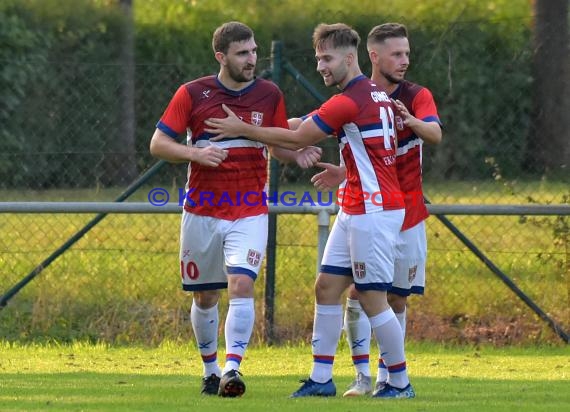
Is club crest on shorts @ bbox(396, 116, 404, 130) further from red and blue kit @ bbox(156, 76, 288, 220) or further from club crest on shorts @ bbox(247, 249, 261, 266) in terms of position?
club crest on shorts @ bbox(247, 249, 261, 266)

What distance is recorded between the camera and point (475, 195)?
1168cm

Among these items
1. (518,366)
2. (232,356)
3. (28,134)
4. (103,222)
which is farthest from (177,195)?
(232,356)

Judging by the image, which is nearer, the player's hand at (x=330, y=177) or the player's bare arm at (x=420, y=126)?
the player's bare arm at (x=420, y=126)

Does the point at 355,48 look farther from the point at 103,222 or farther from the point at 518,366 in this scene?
the point at 103,222

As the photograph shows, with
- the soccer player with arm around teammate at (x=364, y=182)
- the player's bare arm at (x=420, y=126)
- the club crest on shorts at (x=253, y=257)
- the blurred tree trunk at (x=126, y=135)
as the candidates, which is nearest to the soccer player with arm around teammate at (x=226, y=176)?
the club crest on shorts at (x=253, y=257)

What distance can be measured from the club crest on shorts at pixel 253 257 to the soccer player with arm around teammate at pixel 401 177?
53cm

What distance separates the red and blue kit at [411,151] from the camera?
7668 mm

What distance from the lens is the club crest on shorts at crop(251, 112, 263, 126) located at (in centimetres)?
778

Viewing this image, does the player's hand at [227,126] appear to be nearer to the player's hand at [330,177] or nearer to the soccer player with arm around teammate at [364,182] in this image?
the soccer player with arm around teammate at [364,182]

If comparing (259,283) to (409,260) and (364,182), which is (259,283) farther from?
(364,182)

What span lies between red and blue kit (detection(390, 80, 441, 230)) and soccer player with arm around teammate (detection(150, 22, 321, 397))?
1.67 feet

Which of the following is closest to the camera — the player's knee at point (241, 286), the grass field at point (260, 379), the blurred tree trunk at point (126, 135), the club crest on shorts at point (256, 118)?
the grass field at point (260, 379)

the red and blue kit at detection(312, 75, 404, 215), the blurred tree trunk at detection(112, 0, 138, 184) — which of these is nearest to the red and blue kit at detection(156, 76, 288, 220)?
the red and blue kit at detection(312, 75, 404, 215)

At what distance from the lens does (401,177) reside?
7695mm
